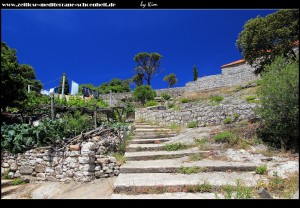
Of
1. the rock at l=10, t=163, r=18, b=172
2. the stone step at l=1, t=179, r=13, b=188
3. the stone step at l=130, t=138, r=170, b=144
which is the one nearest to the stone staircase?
the stone step at l=130, t=138, r=170, b=144

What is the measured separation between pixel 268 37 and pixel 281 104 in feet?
34.8

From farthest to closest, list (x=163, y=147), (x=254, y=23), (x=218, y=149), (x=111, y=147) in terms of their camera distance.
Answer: (x=254, y=23) < (x=111, y=147) < (x=163, y=147) < (x=218, y=149)

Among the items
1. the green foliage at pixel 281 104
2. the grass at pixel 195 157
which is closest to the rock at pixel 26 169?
the grass at pixel 195 157

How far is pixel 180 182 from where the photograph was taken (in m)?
4.91

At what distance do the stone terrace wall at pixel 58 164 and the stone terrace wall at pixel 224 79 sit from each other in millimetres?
20903

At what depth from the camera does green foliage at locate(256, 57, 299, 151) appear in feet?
18.3

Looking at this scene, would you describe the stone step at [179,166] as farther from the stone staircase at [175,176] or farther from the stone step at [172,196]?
the stone step at [172,196]

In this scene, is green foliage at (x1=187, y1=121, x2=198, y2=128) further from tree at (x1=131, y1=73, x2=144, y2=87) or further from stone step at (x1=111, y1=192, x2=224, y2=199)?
tree at (x1=131, y1=73, x2=144, y2=87)

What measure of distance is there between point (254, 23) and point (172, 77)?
28262 millimetres

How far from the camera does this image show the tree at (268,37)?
1312 cm

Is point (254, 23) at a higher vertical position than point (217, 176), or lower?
higher
